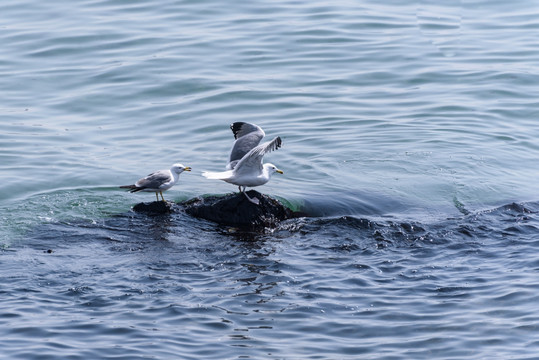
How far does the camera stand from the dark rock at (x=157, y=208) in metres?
10.2

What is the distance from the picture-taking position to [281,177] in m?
12.2

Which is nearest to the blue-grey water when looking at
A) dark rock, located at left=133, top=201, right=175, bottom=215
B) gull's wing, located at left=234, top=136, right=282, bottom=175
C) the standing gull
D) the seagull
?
dark rock, located at left=133, top=201, right=175, bottom=215

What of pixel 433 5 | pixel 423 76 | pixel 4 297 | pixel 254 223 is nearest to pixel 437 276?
pixel 254 223

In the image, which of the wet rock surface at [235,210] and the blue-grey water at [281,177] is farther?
the wet rock surface at [235,210]

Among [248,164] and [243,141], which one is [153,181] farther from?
[243,141]

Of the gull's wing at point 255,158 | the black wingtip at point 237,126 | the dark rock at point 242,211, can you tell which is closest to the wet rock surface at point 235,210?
the dark rock at point 242,211

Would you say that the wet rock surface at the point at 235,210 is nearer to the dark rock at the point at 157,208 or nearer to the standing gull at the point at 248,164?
the dark rock at the point at 157,208

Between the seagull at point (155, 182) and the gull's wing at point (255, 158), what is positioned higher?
the gull's wing at point (255, 158)

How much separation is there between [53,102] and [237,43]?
4.74 m

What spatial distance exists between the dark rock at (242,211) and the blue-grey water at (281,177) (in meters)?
0.19

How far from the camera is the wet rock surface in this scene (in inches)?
392

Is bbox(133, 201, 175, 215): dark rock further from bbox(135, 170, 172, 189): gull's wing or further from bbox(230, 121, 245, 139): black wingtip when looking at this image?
bbox(230, 121, 245, 139): black wingtip

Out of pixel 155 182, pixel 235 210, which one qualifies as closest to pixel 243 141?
pixel 235 210

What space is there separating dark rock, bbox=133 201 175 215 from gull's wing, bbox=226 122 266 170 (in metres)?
0.86
